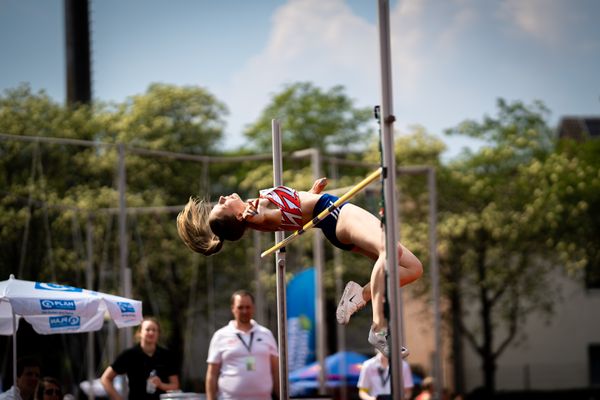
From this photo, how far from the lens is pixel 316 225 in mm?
5828

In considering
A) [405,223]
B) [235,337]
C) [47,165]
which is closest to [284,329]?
[235,337]

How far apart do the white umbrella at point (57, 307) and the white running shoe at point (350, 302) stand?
2.69m

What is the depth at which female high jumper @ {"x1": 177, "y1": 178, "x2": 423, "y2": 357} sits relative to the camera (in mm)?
5586

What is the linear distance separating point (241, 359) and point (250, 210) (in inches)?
106

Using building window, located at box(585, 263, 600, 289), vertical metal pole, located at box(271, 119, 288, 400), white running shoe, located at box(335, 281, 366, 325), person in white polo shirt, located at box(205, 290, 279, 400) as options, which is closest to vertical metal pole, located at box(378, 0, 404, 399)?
white running shoe, located at box(335, 281, 366, 325)

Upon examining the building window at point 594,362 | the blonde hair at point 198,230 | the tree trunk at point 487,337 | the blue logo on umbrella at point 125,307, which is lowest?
the building window at point 594,362

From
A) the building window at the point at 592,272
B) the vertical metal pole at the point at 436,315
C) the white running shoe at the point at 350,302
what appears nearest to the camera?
the white running shoe at the point at 350,302

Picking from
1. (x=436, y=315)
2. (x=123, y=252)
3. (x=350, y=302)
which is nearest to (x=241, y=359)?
(x=350, y=302)

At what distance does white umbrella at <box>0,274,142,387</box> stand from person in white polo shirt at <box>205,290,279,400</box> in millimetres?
812

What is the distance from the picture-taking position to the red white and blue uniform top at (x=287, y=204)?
5.86 meters

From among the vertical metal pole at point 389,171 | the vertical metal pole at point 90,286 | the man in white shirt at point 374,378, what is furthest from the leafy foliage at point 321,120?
the vertical metal pole at point 389,171

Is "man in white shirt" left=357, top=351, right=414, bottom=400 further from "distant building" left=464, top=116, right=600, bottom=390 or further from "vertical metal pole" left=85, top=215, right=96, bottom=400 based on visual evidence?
"distant building" left=464, top=116, right=600, bottom=390

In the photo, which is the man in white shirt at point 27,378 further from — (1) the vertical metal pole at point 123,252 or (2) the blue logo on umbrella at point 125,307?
(1) the vertical metal pole at point 123,252

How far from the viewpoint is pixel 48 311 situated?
762cm
